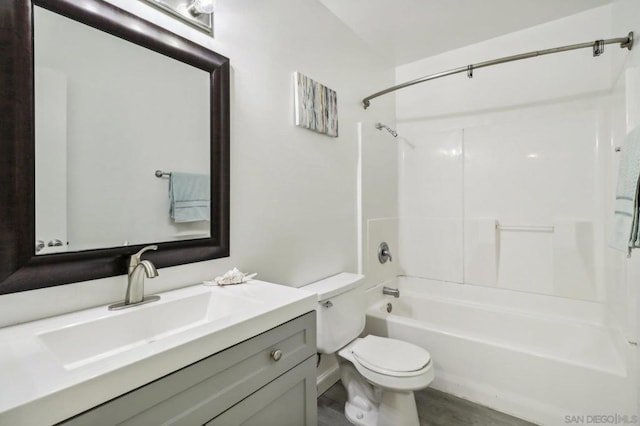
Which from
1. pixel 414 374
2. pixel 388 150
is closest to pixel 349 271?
pixel 414 374

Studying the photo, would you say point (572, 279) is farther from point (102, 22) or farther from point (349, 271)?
point (102, 22)

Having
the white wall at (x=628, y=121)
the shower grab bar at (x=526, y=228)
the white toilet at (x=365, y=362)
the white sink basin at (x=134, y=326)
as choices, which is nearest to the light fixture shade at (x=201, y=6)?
the white sink basin at (x=134, y=326)

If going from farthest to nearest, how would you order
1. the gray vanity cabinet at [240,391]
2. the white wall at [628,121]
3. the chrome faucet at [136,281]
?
1. the white wall at [628,121]
2. the chrome faucet at [136,281]
3. the gray vanity cabinet at [240,391]

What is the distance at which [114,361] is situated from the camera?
644 millimetres

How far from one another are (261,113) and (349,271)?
4.14ft

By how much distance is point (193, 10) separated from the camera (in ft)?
4.15

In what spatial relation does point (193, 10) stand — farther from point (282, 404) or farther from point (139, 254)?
point (282, 404)

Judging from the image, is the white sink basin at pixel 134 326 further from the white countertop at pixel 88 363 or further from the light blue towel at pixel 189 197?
the light blue towel at pixel 189 197

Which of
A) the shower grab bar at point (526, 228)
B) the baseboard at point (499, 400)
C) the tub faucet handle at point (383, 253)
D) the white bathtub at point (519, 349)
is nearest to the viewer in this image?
the white bathtub at point (519, 349)

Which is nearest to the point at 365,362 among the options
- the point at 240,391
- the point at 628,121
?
the point at 240,391

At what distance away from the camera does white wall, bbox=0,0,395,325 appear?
1224 millimetres

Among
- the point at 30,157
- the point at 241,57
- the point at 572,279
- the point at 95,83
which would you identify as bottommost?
the point at 572,279

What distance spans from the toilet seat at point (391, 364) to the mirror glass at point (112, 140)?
106 centimetres

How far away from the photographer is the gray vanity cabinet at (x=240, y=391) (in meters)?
0.67
